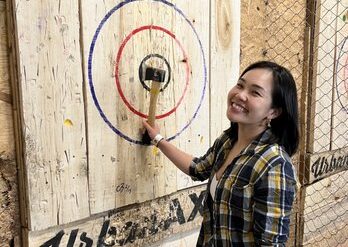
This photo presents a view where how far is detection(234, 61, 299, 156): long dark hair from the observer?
1207 mm

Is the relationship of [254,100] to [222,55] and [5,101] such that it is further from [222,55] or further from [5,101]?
[5,101]

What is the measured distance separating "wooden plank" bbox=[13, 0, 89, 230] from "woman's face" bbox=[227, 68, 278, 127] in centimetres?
47

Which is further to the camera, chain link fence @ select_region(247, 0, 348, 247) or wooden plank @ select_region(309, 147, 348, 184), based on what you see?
wooden plank @ select_region(309, 147, 348, 184)

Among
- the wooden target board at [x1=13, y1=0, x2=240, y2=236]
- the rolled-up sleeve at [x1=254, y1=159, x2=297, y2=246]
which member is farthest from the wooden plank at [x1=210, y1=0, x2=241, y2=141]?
the rolled-up sleeve at [x1=254, y1=159, x2=297, y2=246]

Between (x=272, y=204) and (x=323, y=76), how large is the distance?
1.39 m

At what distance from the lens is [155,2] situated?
1.43 metres

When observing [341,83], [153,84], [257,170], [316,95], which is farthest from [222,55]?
[341,83]

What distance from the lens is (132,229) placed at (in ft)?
4.89

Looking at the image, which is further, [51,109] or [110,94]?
[110,94]

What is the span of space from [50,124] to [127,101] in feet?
0.95

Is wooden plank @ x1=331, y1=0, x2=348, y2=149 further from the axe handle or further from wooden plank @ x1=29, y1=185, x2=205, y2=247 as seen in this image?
the axe handle

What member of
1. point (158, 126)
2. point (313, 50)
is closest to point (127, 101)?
point (158, 126)

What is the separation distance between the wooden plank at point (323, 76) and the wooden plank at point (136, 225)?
91 centimetres

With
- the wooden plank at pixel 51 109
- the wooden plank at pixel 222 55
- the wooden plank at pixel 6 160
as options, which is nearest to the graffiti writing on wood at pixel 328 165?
the wooden plank at pixel 222 55
